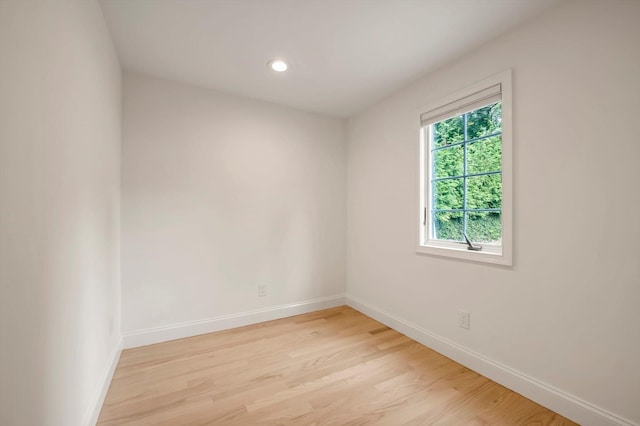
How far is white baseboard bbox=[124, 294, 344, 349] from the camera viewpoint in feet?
7.37

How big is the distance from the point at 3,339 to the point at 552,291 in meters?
2.31

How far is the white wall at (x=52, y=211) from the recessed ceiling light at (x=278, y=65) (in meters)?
1.07

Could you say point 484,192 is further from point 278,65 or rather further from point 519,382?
point 278,65

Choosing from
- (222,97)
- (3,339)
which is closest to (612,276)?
(3,339)

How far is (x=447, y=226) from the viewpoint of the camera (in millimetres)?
2264

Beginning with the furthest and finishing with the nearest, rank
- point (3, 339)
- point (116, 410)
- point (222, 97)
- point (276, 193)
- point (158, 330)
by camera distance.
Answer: point (276, 193), point (222, 97), point (158, 330), point (116, 410), point (3, 339)

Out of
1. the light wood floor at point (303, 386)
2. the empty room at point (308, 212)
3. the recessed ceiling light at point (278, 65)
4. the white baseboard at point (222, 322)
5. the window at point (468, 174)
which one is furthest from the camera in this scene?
the white baseboard at point (222, 322)

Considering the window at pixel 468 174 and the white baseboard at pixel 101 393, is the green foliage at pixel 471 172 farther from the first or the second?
the white baseboard at pixel 101 393

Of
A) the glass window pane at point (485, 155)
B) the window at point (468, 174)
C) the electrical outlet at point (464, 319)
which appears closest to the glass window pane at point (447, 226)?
the window at point (468, 174)

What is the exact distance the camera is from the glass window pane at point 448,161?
215cm

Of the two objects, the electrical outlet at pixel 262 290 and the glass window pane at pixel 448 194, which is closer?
the glass window pane at pixel 448 194

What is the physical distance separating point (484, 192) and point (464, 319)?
96 centimetres

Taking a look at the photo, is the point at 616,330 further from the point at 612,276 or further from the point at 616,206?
the point at 616,206

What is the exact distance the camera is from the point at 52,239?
95 centimetres
